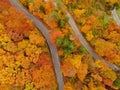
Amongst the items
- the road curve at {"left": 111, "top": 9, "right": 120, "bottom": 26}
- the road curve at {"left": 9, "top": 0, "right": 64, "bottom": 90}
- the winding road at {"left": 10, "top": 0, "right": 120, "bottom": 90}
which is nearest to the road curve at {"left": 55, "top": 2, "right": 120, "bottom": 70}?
the winding road at {"left": 10, "top": 0, "right": 120, "bottom": 90}

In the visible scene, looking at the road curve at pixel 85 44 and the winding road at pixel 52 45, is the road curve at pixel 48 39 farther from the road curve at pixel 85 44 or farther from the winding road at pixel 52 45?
the road curve at pixel 85 44

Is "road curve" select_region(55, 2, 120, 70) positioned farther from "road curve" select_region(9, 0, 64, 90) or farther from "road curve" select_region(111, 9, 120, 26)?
"road curve" select_region(111, 9, 120, 26)

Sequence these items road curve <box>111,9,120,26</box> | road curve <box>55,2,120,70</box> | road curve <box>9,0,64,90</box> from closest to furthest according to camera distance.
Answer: road curve <box>9,0,64,90</box>
road curve <box>55,2,120,70</box>
road curve <box>111,9,120,26</box>

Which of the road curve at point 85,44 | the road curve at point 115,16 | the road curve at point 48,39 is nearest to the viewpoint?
the road curve at point 48,39

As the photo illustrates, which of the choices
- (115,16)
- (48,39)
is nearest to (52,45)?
(48,39)

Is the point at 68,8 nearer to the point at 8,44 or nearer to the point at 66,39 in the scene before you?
the point at 66,39

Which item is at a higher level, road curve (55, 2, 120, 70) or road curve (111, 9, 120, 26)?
road curve (111, 9, 120, 26)

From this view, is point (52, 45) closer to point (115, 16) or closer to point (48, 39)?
point (48, 39)

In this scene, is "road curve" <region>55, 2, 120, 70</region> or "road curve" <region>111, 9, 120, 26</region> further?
"road curve" <region>111, 9, 120, 26</region>

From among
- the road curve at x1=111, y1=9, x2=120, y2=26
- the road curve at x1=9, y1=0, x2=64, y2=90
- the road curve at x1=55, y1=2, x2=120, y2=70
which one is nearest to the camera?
the road curve at x1=9, y1=0, x2=64, y2=90

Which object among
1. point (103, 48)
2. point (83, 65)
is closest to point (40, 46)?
point (83, 65)

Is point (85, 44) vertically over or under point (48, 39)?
under

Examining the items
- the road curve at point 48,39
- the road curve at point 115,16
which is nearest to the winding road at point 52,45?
the road curve at point 48,39

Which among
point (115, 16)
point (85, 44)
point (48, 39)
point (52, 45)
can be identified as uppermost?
point (115, 16)
